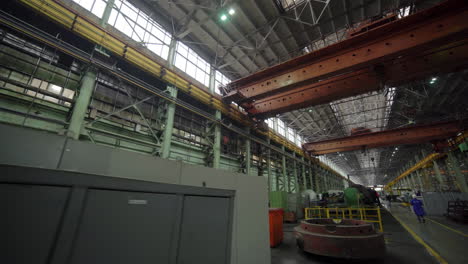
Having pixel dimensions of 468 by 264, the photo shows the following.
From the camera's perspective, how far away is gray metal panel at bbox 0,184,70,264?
1.15 m

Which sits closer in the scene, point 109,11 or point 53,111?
point 53,111

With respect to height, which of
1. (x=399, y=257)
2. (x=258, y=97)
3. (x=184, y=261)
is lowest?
(x=399, y=257)

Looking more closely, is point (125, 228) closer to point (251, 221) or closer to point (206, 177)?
point (206, 177)

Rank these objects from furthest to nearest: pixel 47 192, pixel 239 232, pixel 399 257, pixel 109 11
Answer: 1. pixel 109 11
2. pixel 399 257
3. pixel 239 232
4. pixel 47 192

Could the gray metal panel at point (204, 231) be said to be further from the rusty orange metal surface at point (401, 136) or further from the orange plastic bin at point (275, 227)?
the rusty orange metal surface at point (401, 136)

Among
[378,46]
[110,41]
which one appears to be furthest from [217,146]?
[378,46]

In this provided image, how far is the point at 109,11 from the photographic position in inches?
246

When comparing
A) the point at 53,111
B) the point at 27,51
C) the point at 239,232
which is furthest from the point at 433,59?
the point at 27,51

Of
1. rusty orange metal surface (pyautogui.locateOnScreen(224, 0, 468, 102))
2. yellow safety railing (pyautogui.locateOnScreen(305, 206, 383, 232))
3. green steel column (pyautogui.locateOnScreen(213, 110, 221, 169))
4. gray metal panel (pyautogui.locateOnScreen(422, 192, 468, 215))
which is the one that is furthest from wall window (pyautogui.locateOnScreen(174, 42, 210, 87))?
gray metal panel (pyautogui.locateOnScreen(422, 192, 468, 215))

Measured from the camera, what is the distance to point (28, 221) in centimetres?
122

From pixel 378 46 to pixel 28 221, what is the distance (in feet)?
25.6

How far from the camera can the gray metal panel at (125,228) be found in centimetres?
145

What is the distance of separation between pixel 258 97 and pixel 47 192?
7.07 m

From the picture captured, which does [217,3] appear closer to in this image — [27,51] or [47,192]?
[27,51]
